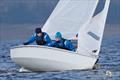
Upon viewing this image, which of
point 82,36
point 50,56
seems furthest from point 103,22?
point 50,56

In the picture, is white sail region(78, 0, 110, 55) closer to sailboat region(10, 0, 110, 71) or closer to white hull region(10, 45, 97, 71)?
sailboat region(10, 0, 110, 71)

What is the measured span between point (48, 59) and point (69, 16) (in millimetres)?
3789

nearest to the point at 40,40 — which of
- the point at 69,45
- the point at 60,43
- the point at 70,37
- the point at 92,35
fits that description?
the point at 60,43

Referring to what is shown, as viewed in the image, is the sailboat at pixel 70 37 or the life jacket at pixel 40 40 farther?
the life jacket at pixel 40 40

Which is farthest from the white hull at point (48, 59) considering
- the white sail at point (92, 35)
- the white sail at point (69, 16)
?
the white sail at point (69, 16)

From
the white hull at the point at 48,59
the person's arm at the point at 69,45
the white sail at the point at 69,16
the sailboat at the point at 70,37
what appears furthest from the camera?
the white sail at the point at 69,16

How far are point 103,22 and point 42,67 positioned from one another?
398cm

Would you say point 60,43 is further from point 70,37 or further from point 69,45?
point 70,37

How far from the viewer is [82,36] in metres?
35.2

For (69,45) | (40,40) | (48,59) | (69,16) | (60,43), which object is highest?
(69,16)

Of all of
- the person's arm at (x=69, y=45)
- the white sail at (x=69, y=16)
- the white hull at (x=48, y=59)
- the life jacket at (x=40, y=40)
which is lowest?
the white hull at (x=48, y=59)

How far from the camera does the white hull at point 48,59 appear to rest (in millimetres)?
32781

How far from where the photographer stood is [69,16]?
3612 centimetres

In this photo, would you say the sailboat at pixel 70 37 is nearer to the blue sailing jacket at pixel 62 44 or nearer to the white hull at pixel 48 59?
the white hull at pixel 48 59
